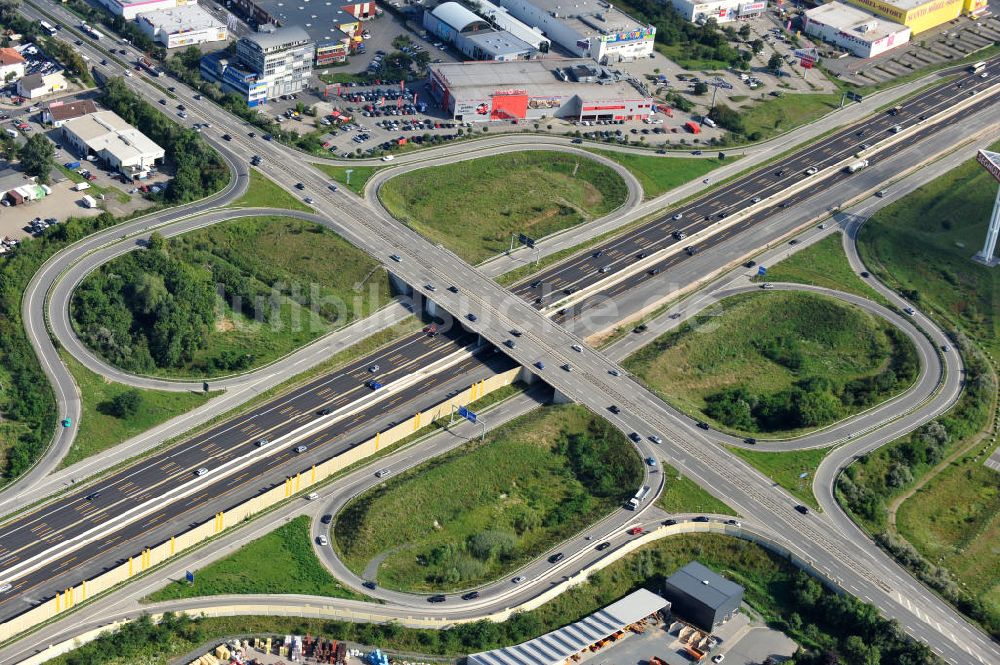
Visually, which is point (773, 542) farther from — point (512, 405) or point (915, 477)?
point (512, 405)

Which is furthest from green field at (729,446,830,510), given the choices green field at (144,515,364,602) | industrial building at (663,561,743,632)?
green field at (144,515,364,602)

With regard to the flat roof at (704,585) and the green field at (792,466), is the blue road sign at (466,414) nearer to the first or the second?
the green field at (792,466)

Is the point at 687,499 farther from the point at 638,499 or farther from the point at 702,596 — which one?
the point at 702,596

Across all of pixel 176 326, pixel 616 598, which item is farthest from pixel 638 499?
pixel 176 326

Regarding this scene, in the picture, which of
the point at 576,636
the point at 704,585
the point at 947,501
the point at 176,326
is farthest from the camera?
the point at 176,326

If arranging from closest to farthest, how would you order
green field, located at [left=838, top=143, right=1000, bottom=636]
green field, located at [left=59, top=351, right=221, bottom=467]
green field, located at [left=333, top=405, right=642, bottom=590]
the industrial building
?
1. the industrial building
2. green field, located at [left=333, top=405, right=642, bottom=590]
3. green field, located at [left=838, top=143, right=1000, bottom=636]
4. green field, located at [left=59, top=351, right=221, bottom=467]

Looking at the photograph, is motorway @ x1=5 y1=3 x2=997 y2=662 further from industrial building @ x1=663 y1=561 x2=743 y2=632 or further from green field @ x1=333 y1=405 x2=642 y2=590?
industrial building @ x1=663 y1=561 x2=743 y2=632
